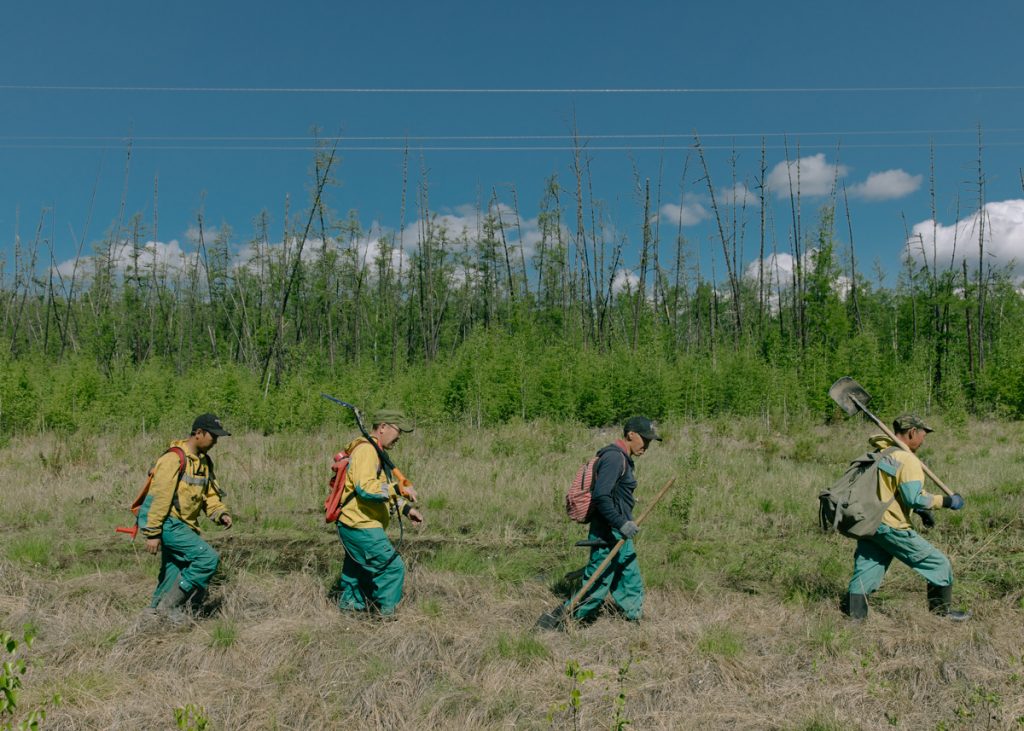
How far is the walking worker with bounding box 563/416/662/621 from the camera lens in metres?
4.66

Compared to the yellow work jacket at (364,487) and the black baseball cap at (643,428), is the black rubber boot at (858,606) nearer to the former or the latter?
the black baseball cap at (643,428)

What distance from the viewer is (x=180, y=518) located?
5090mm

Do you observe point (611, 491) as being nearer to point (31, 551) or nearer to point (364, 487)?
point (364, 487)

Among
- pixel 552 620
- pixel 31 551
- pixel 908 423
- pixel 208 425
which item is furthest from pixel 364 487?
pixel 31 551

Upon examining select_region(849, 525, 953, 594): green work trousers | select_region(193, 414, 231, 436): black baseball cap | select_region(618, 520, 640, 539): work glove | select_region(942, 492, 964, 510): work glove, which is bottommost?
select_region(849, 525, 953, 594): green work trousers

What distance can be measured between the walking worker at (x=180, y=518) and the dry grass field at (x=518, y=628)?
0.29 meters

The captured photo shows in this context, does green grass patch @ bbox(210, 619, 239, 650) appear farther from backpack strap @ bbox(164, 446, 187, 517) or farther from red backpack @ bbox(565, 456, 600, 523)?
red backpack @ bbox(565, 456, 600, 523)

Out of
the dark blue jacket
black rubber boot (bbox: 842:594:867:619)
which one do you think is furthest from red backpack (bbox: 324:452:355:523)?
black rubber boot (bbox: 842:594:867:619)

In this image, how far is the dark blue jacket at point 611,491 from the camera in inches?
183

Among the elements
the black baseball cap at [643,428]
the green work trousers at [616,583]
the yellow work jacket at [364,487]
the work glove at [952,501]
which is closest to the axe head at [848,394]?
the work glove at [952,501]

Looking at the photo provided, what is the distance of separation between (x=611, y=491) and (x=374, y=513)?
176 centimetres

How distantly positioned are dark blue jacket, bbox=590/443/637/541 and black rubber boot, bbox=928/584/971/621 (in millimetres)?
A: 2382

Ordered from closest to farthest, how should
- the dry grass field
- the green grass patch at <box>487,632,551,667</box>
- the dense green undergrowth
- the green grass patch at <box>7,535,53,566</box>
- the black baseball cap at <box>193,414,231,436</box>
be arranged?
the dry grass field → the green grass patch at <box>487,632,551,667</box> → the black baseball cap at <box>193,414,231,436</box> → the green grass patch at <box>7,535,53,566</box> → the dense green undergrowth

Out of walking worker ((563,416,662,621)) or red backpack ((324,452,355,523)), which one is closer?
walking worker ((563,416,662,621))
